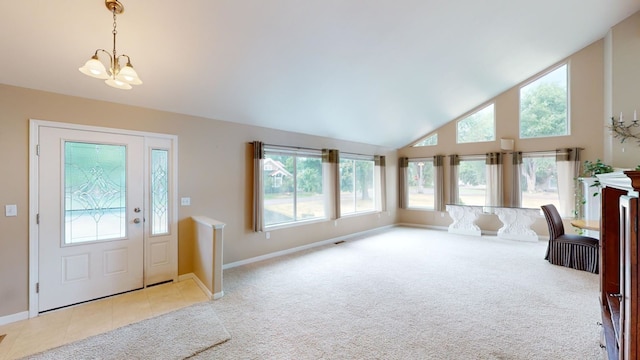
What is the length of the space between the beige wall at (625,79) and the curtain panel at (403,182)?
13.7 ft

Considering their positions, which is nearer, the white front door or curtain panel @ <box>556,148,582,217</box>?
the white front door

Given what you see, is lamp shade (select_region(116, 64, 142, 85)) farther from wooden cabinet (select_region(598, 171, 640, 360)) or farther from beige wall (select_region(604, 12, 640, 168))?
beige wall (select_region(604, 12, 640, 168))

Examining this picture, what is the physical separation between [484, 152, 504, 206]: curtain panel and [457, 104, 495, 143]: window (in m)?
0.54

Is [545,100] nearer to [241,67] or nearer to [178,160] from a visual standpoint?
[241,67]

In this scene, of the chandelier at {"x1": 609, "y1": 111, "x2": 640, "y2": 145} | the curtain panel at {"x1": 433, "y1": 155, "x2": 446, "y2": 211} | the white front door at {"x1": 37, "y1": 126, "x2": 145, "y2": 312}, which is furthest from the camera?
the curtain panel at {"x1": 433, "y1": 155, "x2": 446, "y2": 211}

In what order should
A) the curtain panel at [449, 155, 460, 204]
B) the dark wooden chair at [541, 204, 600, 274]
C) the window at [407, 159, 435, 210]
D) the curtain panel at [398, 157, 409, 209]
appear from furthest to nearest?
1. the curtain panel at [398, 157, 409, 209]
2. the window at [407, 159, 435, 210]
3. the curtain panel at [449, 155, 460, 204]
4. the dark wooden chair at [541, 204, 600, 274]

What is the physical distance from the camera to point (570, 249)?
167 inches

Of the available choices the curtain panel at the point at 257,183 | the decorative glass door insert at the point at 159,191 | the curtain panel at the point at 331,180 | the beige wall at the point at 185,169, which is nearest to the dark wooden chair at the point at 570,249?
the curtain panel at the point at 331,180

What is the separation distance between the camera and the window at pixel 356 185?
6523 millimetres

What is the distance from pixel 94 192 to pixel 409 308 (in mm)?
3973

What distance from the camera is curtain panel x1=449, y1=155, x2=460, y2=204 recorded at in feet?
23.5

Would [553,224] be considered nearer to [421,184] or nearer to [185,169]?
[421,184]

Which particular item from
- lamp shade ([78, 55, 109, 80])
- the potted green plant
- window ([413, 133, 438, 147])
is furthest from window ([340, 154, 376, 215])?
lamp shade ([78, 55, 109, 80])

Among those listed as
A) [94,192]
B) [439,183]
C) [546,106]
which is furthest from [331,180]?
[546,106]
